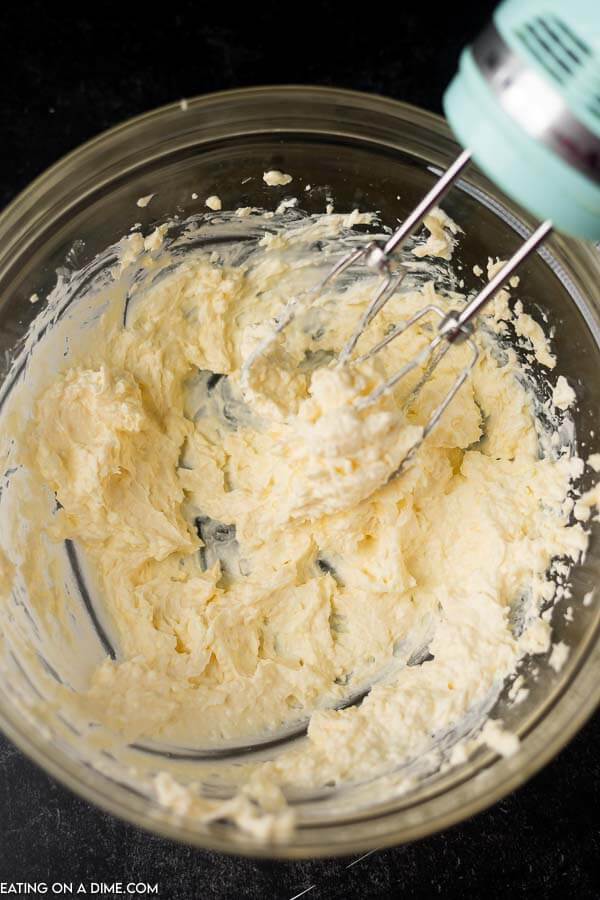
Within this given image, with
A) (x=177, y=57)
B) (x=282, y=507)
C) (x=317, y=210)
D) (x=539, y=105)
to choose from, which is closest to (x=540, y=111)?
(x=539, y=105)

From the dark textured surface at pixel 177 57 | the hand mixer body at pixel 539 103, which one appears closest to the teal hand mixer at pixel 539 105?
the hand mixer body at pixel 539 103

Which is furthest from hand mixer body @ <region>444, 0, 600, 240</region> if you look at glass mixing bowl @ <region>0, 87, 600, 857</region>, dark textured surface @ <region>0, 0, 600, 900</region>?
dark textured surface @ <region>0, 0, 600, 900</region>

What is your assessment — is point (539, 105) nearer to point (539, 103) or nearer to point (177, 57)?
point (539, 103)

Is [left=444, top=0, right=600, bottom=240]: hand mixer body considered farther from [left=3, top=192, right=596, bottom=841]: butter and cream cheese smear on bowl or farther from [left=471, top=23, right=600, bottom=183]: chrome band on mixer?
[left=3, top=192, right=596, bottom=841]: butter and cream cheese smear on bowl

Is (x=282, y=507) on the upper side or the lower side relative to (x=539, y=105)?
lower

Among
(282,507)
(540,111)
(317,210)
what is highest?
(540,111)

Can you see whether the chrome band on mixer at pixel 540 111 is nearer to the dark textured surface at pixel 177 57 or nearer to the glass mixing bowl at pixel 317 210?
the glass mixing bowl at pixel 317 210
